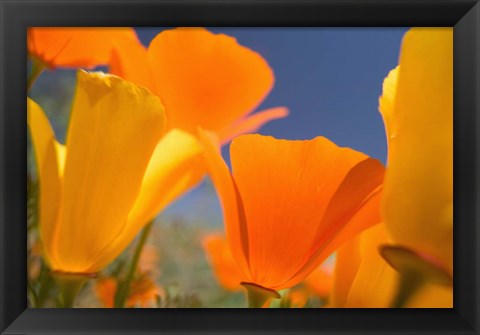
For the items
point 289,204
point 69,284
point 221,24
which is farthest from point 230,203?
point 221,24

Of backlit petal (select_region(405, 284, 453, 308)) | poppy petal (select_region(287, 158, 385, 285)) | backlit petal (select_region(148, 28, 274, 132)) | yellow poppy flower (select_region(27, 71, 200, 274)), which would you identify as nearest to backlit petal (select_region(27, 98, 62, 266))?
yellow poppy flower (select_region(27, 71, 200, 274))

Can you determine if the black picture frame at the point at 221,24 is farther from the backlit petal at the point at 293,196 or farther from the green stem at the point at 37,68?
the backlit petal at the point at 293,196

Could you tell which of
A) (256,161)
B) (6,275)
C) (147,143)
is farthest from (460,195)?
(6,275)

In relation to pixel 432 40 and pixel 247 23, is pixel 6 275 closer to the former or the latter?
pixel 247 23

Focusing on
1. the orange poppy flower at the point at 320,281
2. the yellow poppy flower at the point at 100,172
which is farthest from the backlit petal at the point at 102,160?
the orange poppy flower at the point at 320,281

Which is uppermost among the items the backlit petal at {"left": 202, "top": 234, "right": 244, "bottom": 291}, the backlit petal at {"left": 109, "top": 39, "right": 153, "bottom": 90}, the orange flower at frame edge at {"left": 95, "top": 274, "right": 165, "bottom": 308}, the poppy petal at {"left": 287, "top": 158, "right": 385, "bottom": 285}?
the backlit petal at {"left": 109, "top": 39, "right": 153, "bottom": 90}

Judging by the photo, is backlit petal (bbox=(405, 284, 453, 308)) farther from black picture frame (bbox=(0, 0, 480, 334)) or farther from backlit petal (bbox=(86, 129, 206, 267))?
backlit petal (bbox=(86, 129, 206, 267))

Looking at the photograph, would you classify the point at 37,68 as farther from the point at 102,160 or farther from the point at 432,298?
the point at 432,298

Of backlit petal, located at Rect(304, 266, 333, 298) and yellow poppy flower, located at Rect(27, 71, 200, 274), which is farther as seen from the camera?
backlit petal, located at Rect(304, 266, 333, 298)
